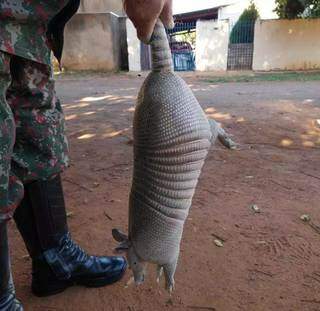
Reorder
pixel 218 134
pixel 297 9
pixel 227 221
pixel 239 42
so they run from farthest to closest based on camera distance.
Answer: pixel 239 42, pixel 297 9, pixel 227 221, pixel 218 134

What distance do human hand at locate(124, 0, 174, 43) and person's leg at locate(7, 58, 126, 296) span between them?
0.39 m

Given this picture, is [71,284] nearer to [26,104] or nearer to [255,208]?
[26,104]

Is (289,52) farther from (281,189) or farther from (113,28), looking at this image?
(281,189)

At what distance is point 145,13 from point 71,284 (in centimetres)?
128

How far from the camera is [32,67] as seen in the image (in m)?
1.28

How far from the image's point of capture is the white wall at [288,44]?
14.2 metres

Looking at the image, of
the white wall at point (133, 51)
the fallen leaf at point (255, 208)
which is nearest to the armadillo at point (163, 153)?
the fallen leaf at point (255, 208)

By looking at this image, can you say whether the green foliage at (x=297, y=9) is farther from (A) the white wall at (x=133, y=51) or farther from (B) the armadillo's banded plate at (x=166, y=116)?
(B) the armadillo's banded plate at (x=166, y=116)

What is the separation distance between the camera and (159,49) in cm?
112

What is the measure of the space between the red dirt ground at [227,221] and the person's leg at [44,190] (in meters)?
0.08

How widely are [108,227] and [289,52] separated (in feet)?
44.6

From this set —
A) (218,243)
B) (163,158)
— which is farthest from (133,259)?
(218,243)

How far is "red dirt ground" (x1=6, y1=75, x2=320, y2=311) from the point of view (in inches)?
68.5

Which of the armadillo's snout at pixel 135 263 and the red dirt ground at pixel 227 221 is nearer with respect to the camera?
the armadillo's snout at pixel 135 263
